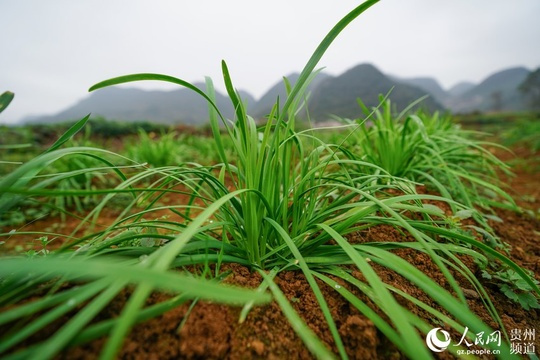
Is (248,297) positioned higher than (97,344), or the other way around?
(248,297)

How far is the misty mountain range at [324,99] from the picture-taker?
76.3ft

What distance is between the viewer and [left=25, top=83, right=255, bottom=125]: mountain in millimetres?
A: 31603

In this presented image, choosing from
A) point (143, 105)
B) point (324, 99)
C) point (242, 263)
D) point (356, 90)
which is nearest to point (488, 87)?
point (356, 90)

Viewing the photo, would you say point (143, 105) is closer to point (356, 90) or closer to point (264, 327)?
point (356, 90)

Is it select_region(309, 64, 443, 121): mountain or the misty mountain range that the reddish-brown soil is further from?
select_region(309, 64, 443, 121): mountain

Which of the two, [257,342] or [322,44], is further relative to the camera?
[322,44]

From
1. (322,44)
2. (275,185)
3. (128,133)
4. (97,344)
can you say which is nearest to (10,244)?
(97,344)

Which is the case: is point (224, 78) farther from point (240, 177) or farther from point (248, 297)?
point (248, 297)

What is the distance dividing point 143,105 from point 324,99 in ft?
95.1

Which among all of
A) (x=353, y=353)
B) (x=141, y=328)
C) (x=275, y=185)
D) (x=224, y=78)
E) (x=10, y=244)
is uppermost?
(x=224, y=78)

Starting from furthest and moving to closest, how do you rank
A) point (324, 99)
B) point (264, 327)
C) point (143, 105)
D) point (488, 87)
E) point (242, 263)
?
1. point (488, 87)
2. point (143, 105)
3. point (324, 99)
4. point (242, 263)
5. point (264, 327)

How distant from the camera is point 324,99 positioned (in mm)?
25812

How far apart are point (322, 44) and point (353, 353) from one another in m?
0.69

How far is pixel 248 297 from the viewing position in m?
0.29
